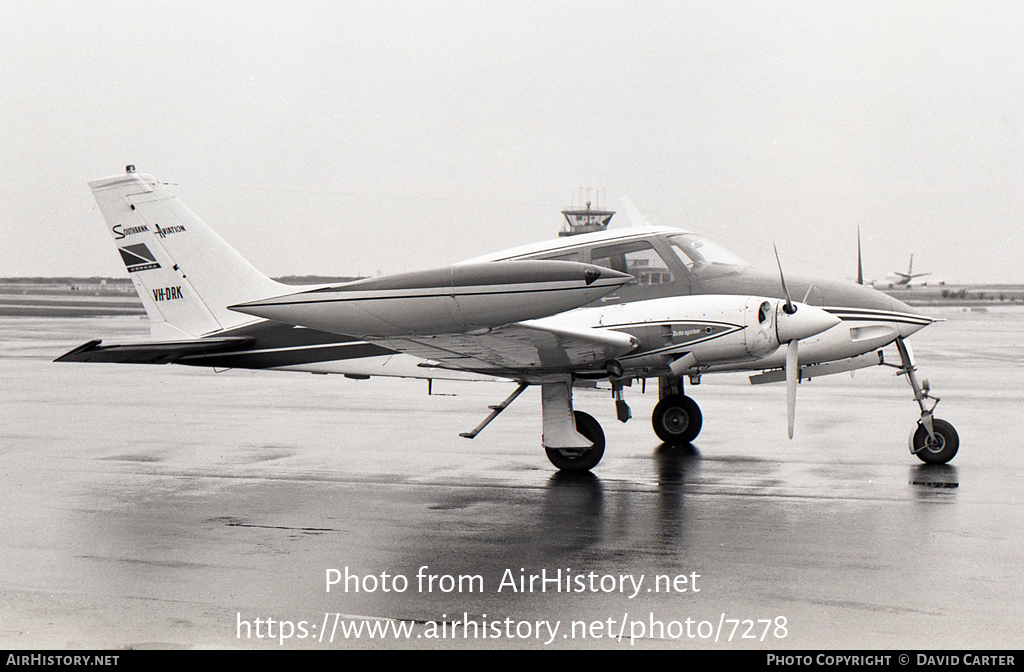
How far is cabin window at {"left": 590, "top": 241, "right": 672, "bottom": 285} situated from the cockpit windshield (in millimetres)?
247

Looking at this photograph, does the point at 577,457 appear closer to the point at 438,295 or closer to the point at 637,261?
the point at 637,261

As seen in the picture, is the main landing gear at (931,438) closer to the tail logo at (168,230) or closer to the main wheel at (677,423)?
the main wheel at (677,423)

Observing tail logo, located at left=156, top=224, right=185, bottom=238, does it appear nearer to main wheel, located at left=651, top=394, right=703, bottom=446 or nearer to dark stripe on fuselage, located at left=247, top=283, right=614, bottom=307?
dark stripe on fuselage, located at left=247, top=283, right=614, bottom=307

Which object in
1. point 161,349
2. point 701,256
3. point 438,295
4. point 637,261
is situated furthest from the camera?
point 161,349

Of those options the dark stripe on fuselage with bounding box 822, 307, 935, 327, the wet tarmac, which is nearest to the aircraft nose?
the dark stripe on fuselage with bounding box 822, 307, 935, 327

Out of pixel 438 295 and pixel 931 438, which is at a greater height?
pixel 438 295

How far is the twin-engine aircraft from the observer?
9742 millimetres

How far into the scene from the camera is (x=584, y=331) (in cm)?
949

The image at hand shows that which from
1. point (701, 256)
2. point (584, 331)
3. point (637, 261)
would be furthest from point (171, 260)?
point (701, 256)

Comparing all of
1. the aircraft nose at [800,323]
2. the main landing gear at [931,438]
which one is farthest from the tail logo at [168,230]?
the main landing gear at [931,438]

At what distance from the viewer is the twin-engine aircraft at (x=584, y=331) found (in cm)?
974

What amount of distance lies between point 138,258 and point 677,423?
282 inches
